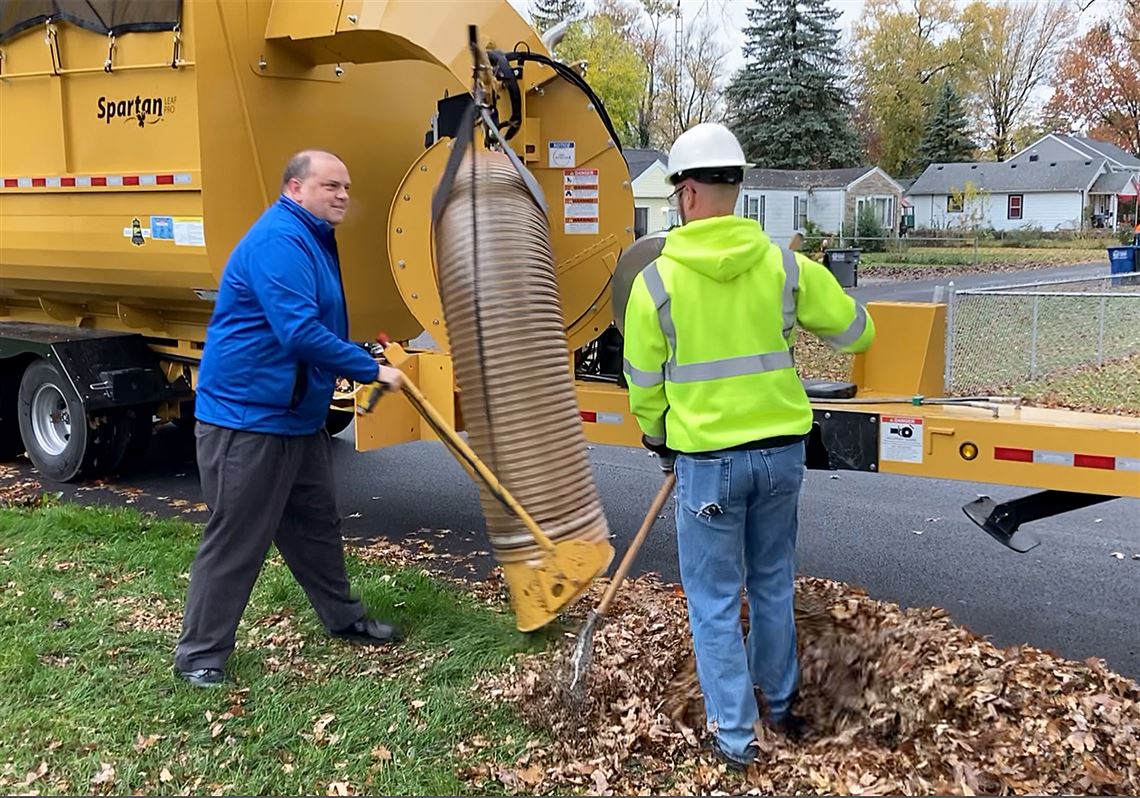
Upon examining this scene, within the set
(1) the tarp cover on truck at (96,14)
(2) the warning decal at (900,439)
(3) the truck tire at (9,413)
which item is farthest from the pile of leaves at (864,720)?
(3) the truck tire at (9,413)

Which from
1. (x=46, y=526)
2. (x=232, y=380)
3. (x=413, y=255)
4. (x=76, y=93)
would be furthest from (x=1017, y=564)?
(x=76, y=93)

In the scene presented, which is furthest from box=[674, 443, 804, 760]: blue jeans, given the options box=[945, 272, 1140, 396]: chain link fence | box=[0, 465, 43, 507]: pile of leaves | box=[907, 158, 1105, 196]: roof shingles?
box=[907, 158, 1105, 196]: roof shingles

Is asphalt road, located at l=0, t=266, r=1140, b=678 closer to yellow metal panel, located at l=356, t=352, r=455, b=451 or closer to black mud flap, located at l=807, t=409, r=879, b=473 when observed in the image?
yellow metal panel, located at l=356, t=352, r=455, b=451

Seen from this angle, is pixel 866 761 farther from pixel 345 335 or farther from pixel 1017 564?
pixel 1017 564

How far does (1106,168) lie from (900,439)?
2350 inches

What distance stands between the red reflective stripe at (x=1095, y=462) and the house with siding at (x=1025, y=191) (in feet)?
177

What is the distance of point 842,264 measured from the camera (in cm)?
827

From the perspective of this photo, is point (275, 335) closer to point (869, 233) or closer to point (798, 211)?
point (869, 233)

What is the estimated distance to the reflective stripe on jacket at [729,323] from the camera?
11.0ft

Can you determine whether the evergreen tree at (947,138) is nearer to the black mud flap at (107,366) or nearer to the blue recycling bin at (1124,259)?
the blue recycling bin at (1124,259)

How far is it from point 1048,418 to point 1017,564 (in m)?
1.82

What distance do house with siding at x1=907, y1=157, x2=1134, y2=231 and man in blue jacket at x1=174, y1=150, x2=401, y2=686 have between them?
54.7 m

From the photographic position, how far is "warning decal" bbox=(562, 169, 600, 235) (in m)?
5.61

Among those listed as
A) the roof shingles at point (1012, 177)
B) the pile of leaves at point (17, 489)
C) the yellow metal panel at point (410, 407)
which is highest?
the roof shingles at point (1012, 177)
